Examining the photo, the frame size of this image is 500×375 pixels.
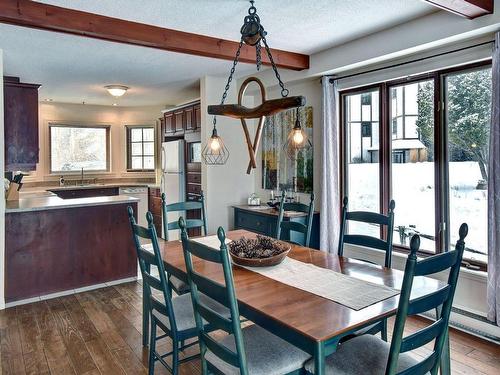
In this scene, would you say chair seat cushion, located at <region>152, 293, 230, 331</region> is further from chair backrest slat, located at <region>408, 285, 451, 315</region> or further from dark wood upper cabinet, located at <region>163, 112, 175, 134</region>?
dark wood upper cabinet, located at <region>163, 112, 175, 134</region>

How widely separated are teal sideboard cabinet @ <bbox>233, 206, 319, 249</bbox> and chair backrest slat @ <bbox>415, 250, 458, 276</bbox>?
2.60m

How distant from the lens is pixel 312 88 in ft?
15.1

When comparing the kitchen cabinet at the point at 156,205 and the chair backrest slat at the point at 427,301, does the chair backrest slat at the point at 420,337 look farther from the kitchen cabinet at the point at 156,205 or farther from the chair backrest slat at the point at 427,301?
the kitchen cabinet at the point at 156,205

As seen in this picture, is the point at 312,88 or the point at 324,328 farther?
the point at 312,88

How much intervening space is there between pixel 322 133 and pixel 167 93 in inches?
128

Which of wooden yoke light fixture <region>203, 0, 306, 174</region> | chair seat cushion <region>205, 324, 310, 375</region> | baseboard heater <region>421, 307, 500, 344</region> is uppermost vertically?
wooden yoke light fixture <region>203, 0, 306, 174</region>

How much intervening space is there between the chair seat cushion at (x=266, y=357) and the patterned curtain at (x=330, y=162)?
237 centimetres

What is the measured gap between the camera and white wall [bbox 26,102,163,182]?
23.4 feet

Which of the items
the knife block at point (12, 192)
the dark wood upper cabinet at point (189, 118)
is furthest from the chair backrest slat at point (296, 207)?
the knife block at point (12, 192)

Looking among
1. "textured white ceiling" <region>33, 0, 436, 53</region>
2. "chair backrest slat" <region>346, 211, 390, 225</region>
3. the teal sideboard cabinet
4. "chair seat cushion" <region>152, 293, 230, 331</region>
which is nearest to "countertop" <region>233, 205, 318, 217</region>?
the teal sideboard cabinet

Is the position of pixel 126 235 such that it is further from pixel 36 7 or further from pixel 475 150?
pixel 475 150

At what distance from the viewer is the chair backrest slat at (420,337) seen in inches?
56.7

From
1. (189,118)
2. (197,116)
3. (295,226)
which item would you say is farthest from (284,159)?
(295,226)

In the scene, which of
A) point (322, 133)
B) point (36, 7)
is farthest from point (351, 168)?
point (36, 7)
